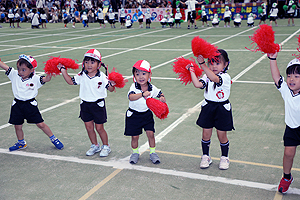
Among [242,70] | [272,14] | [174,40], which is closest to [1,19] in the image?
[174,40]

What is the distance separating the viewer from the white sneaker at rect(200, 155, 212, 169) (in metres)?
4.62

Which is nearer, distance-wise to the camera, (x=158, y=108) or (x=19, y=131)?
(x=158, y=108)

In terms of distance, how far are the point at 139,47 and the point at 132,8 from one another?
18.2 metres

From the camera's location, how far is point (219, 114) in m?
4.43

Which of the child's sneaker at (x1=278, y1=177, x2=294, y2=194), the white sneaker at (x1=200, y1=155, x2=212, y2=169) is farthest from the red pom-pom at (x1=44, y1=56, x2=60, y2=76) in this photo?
the child's sneaker at (x1=278, y1=177, x2=294, y2=194)

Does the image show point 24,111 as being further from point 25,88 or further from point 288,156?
point 288,156

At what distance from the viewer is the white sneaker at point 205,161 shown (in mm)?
4625

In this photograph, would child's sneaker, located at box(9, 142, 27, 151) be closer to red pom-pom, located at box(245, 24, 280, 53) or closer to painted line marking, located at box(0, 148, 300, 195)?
painted line marking, located at box(0, 148, 300, 195)

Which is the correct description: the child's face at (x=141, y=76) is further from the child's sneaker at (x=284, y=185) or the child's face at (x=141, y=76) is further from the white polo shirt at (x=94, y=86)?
the child's sneaker at (x=284, y=185)

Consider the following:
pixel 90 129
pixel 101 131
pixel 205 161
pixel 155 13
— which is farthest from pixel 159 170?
pixel 155 13

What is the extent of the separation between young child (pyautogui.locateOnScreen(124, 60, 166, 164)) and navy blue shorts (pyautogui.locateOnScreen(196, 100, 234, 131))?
25.2 inches

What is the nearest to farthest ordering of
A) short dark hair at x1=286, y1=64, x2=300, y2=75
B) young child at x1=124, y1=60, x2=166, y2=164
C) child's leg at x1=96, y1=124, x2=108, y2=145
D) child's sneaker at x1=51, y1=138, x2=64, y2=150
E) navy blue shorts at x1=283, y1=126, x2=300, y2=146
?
short dark hair at x1=286, y1=64, x2=300, y2=75 < navy blue shorts at x1=283, y1=126, x2=300, y2=146 < young child at x1=124, y1=60, x2=166, y2=164 < child's leg at x1=96, y1=124, x2=108, y2=145 < child's sneaker at x1=51, y1=138, x2=64, y2=150

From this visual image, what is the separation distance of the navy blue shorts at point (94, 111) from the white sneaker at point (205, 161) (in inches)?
63.5

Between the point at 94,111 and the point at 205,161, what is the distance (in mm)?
1812
